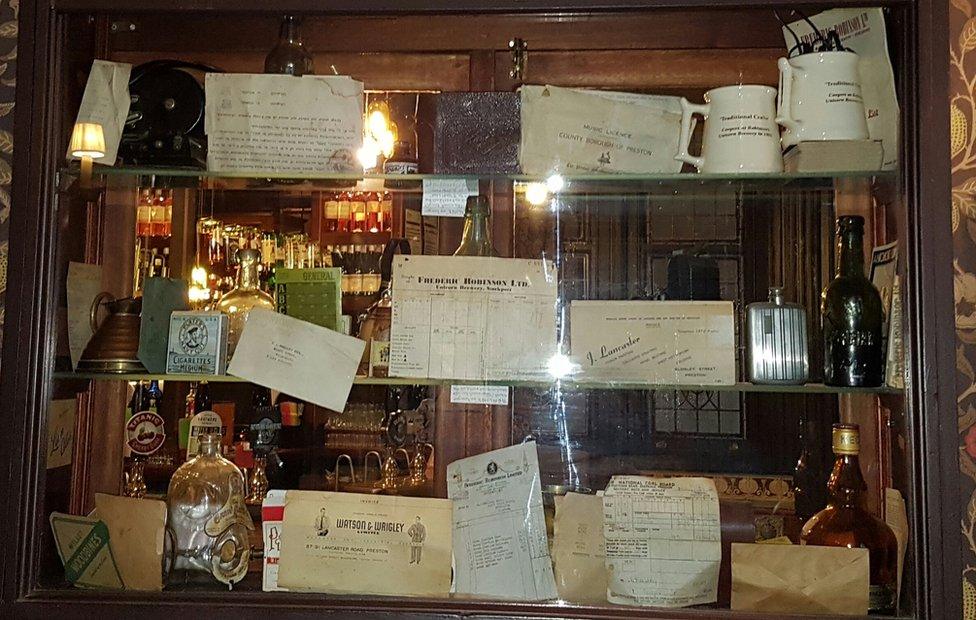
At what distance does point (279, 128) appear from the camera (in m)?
1.35

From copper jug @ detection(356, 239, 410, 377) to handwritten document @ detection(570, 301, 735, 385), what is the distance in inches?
11.8

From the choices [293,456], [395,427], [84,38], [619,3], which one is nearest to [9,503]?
[293,456]

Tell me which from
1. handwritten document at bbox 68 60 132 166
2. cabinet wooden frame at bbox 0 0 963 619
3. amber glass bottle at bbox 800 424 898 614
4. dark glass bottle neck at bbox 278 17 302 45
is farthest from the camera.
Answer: dark glass bottle neck at bbox 278 17 302 45

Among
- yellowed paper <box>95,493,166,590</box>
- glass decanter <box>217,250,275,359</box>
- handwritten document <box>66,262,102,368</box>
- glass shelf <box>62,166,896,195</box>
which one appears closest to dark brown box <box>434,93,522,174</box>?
glass shelf <box>62,166,896,195</box>

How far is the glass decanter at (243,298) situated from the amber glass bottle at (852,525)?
92cm

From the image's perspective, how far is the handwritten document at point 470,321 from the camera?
131 cm

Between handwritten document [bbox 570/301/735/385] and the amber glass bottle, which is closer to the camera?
the amber glass bottle

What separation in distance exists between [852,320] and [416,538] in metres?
0.74

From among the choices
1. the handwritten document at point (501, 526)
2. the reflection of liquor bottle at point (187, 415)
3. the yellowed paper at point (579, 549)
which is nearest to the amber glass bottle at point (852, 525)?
the yellowed paper at point (579, 549)

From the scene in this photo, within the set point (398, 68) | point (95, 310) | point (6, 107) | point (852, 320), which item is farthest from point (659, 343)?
point (6, 107)

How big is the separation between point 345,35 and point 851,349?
3.25ft

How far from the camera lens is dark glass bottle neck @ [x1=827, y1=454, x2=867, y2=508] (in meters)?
1.27

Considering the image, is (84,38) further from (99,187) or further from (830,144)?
(830,144)

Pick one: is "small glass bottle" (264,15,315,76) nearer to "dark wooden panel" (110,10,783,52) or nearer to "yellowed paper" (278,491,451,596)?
"dark wooden panel" (110,10,783,52)
